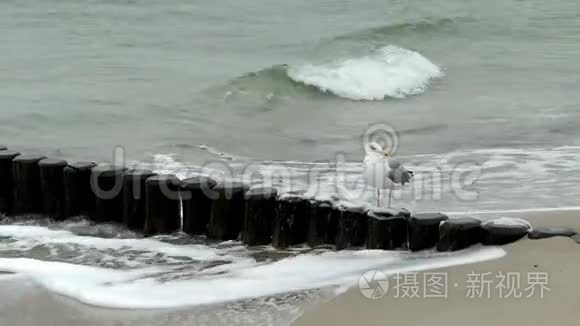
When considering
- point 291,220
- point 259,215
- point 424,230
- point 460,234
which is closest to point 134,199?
point 259,215

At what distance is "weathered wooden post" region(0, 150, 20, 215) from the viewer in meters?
6.63

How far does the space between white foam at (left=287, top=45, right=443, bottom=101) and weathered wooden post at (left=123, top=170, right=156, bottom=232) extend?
320 inches

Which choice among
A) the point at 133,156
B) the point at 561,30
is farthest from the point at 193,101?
the point at 561,30

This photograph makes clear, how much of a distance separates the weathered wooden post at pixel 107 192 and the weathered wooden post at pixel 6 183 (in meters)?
0.71

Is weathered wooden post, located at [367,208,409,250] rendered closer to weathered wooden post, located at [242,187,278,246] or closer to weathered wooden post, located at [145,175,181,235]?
weathered wooden post, located at [242,187,278,246]

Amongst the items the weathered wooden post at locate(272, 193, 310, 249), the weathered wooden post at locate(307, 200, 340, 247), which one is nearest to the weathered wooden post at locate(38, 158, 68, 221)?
the weathered wooden post at locate(272, 193, 310, 249)

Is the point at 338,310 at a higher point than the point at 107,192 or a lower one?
lower

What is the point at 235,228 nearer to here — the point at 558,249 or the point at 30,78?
the point at 558,249

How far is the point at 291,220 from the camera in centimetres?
587

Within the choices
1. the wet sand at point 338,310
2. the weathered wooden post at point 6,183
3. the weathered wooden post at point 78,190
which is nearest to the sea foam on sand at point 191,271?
the wet sand at point 338,310

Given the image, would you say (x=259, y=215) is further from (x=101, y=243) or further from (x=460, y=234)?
(x=460, y=234)

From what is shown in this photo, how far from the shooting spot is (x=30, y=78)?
13953 millimetres

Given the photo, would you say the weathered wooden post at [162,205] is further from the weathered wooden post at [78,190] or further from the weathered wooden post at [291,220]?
the weathered wooden post at [291,220]

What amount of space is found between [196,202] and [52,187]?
121 cm
